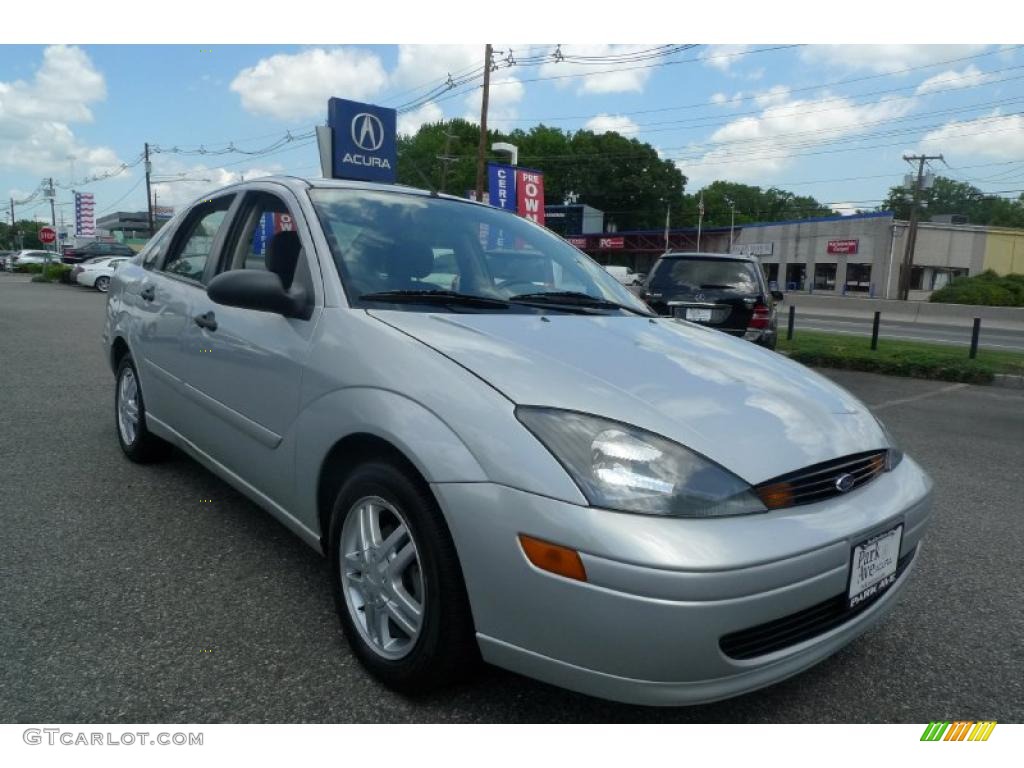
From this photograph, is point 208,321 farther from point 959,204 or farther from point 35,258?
point 959,204

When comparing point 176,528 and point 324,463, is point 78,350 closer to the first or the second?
point 176,528

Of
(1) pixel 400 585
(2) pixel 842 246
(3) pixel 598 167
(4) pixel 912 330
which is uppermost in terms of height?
(3) pixel 598 167

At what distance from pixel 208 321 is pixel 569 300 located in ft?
5.06

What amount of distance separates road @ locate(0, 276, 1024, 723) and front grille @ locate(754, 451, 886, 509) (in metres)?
0.68

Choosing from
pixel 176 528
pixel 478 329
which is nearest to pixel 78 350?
pixel 176 528

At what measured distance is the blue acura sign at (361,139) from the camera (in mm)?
12953

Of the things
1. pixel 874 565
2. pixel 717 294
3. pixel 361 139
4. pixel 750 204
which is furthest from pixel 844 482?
pixel 750 204

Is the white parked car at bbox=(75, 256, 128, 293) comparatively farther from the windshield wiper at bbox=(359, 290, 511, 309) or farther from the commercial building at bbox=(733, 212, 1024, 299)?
the commercial building at bbox=(733, 212, 1024, 299)

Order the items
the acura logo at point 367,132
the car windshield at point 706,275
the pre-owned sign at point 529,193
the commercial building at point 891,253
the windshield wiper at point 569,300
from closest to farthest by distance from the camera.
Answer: the windshield wiper at point 569,300 → the car windshield at point 706,275 → the acura logo at point 367,132 → the pre-owned sign at point 529,193 → the commercial building at point 891,253

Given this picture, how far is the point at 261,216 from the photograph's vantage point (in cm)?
338

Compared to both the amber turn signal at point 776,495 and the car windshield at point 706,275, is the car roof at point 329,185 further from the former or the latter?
the car windshield at point 706,275

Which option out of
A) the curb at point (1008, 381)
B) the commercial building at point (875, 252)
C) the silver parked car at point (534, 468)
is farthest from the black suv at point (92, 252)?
the silver parked car at point (534, 468)

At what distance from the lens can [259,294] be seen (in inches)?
102

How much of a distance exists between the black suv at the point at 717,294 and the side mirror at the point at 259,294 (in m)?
6.68
